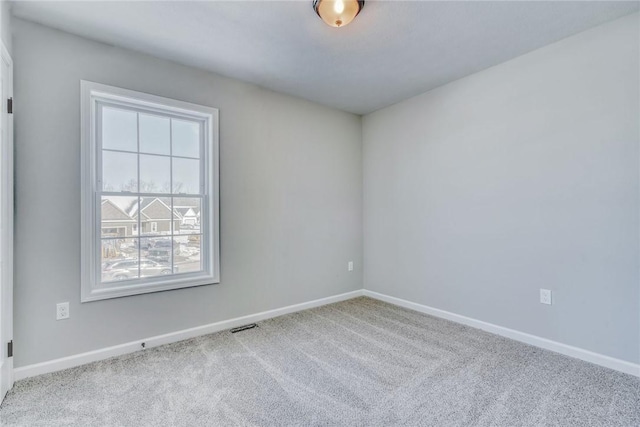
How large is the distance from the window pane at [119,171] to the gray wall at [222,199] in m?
0.20

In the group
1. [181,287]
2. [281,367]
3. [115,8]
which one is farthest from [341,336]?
[115,8]

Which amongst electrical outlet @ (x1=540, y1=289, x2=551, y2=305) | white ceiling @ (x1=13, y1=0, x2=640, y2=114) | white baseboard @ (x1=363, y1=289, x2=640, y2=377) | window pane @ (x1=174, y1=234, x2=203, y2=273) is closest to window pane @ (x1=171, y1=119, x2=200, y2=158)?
white ceiling @ (x1=13, y1=0, x2=640, y2=114)

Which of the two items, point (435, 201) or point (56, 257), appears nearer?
point (56, 257)

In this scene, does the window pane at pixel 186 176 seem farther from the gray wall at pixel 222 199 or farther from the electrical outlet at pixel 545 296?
the electrical outlet at pixel 545 296

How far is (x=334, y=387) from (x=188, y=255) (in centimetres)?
176

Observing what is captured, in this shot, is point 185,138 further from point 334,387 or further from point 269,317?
point 334,387

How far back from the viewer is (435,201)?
3.31 m

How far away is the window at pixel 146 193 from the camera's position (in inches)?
93.7

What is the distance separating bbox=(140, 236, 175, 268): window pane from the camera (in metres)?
2.63

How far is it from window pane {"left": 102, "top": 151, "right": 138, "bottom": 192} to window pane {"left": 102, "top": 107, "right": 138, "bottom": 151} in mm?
69

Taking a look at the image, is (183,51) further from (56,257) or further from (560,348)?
(560,348)

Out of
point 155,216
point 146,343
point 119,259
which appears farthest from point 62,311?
point 155,216

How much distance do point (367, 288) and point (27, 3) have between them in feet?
13.3

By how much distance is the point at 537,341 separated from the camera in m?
2.55
